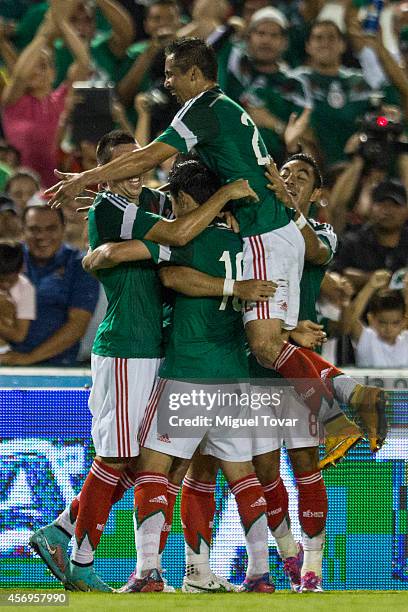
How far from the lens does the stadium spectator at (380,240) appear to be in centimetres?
875

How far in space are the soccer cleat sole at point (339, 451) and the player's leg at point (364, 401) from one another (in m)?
0.08

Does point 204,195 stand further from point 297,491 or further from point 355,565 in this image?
Answer: point 355,565

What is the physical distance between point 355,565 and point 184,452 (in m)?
1.32

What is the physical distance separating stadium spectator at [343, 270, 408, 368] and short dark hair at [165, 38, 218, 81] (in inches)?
98.9

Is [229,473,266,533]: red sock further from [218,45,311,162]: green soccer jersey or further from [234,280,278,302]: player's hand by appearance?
[218,45,311,162]: green soccer jersey

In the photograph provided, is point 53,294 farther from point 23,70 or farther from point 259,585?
point 259,585

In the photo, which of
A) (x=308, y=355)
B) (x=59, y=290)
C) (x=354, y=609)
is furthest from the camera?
(x=59, y=290)

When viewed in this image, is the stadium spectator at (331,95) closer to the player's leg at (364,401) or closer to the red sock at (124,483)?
the player's leg at (364,401)

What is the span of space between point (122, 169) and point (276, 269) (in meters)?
0.88

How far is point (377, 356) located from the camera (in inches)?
311

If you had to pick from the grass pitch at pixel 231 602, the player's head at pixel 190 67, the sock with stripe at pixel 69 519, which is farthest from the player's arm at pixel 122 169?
the grass pitch at pixel 231 602

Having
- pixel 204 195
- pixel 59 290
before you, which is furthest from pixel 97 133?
pixel 204 195

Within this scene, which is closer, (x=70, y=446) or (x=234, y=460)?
(x=234, y=460)

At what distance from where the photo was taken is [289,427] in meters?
6.20
